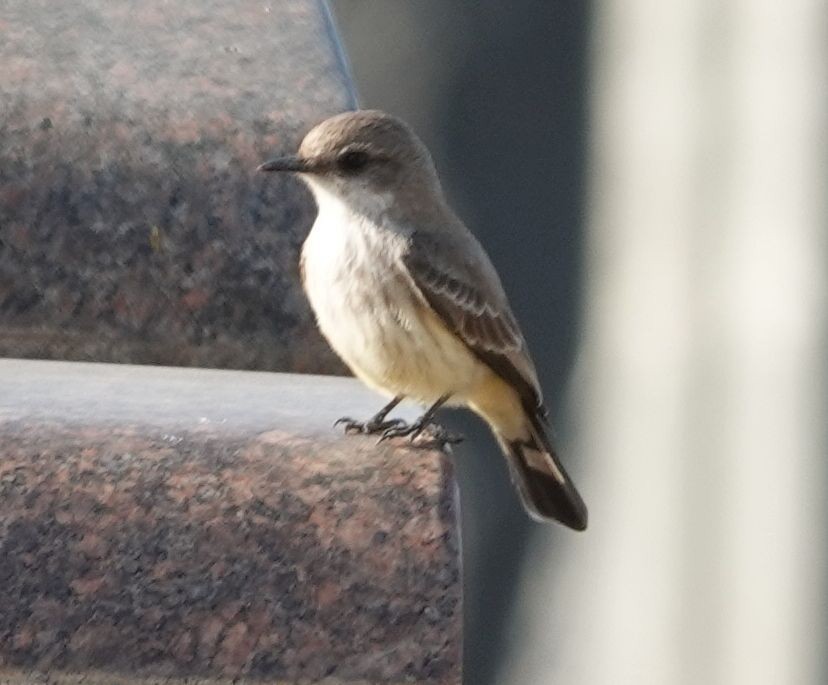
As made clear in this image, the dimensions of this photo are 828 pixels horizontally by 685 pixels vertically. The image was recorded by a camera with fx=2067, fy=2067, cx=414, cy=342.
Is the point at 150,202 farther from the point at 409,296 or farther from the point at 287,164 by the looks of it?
Answer: the point at 409,296

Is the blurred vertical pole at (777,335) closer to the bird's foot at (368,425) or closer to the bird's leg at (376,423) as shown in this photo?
the bird's leg at (376,423)

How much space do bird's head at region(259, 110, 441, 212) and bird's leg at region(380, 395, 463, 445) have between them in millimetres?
657

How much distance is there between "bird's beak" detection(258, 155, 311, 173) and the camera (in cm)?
472

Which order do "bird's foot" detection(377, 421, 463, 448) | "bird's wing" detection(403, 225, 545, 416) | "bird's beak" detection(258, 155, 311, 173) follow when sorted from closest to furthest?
"bird's foot" detection(377, 421, 463, 448)
"bird's beak" detection(258, 155, 311, 173)
"bird's wing" detection(403, 225, 545, 416)

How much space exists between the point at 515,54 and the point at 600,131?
58 centimetres

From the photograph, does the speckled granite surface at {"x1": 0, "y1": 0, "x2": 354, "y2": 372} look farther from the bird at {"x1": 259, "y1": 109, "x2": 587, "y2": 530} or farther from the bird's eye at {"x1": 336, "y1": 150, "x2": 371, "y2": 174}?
the bird's eye at {"x1": 336, "y1": 150, "x2": 371, "y2": 174}

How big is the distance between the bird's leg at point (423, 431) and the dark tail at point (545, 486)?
2.37 feet

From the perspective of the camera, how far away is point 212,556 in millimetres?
3479

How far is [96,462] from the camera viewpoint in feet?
11.9

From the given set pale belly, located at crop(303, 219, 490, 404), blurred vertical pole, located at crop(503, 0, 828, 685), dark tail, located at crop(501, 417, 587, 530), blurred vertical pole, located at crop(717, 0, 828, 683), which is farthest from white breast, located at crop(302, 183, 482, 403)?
blurred vertical pole, located at crop(717, 0, 828, 683)

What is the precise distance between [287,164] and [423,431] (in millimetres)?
708

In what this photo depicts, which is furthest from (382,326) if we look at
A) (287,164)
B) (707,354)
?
(707,354)

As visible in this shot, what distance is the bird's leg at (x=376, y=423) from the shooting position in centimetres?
418

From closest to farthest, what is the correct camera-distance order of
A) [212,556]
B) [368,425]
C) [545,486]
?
[212,556], [368,425], [545,486]
